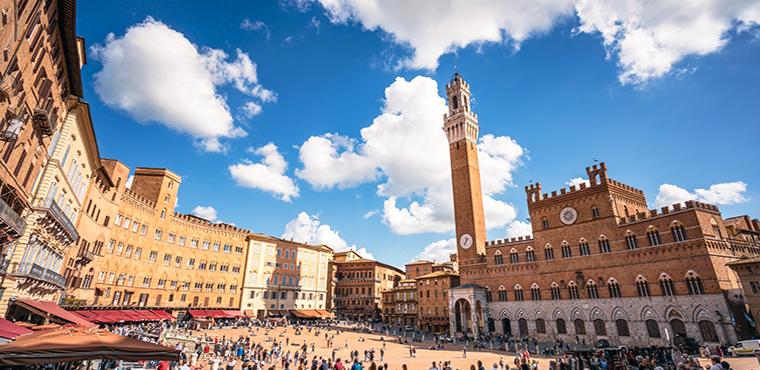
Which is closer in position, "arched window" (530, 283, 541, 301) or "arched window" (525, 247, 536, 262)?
"arched window" (530, 283, 541, 301)

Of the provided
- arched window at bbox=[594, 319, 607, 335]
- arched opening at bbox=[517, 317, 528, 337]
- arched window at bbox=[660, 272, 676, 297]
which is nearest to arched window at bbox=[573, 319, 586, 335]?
arched window at bbox=[594, 319, 607, 335]

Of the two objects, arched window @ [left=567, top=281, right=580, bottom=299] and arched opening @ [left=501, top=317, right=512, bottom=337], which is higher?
arched window @ [left=567, top=281, right=580, bottom=299]

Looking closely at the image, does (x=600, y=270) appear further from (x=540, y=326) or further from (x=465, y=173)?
(x=465, y=173)

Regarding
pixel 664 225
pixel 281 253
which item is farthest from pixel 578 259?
pixel 281 253

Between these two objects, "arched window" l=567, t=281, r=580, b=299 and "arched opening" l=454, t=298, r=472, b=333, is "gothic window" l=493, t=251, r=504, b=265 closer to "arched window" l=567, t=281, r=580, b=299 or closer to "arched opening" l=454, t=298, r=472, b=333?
"arched opening" l=454, t=298, r=472, b=333

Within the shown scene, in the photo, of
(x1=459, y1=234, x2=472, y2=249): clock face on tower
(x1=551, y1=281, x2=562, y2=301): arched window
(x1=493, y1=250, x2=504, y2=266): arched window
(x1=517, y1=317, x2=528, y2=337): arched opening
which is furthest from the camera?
(x1=459, y1=234, x2=472, y2=249): clock face on tower

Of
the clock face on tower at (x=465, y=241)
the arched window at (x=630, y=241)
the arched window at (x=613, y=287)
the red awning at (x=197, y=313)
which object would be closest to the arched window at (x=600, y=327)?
the arched window at (x=613, y=287)

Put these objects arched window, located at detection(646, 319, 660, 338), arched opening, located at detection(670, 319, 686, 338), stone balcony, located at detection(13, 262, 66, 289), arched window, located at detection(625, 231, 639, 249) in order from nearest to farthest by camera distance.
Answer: stone balcony, located at detection(13, 262, 66, 289), arched opening, located at detection(670, 319, 686, 338), arched window, located at detection(646, 319, 660, 338), arched window, located at detection(625, 231, 639, 249)

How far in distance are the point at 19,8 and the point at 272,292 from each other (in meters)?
53.0

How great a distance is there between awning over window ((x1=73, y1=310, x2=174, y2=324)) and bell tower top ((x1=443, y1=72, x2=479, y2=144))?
49210 millimetres

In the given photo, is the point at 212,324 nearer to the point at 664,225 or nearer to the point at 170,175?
the point at 170,175

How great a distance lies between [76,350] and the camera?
7.96 metres

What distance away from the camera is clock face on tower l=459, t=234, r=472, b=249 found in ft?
174

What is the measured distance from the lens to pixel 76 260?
29344mm
